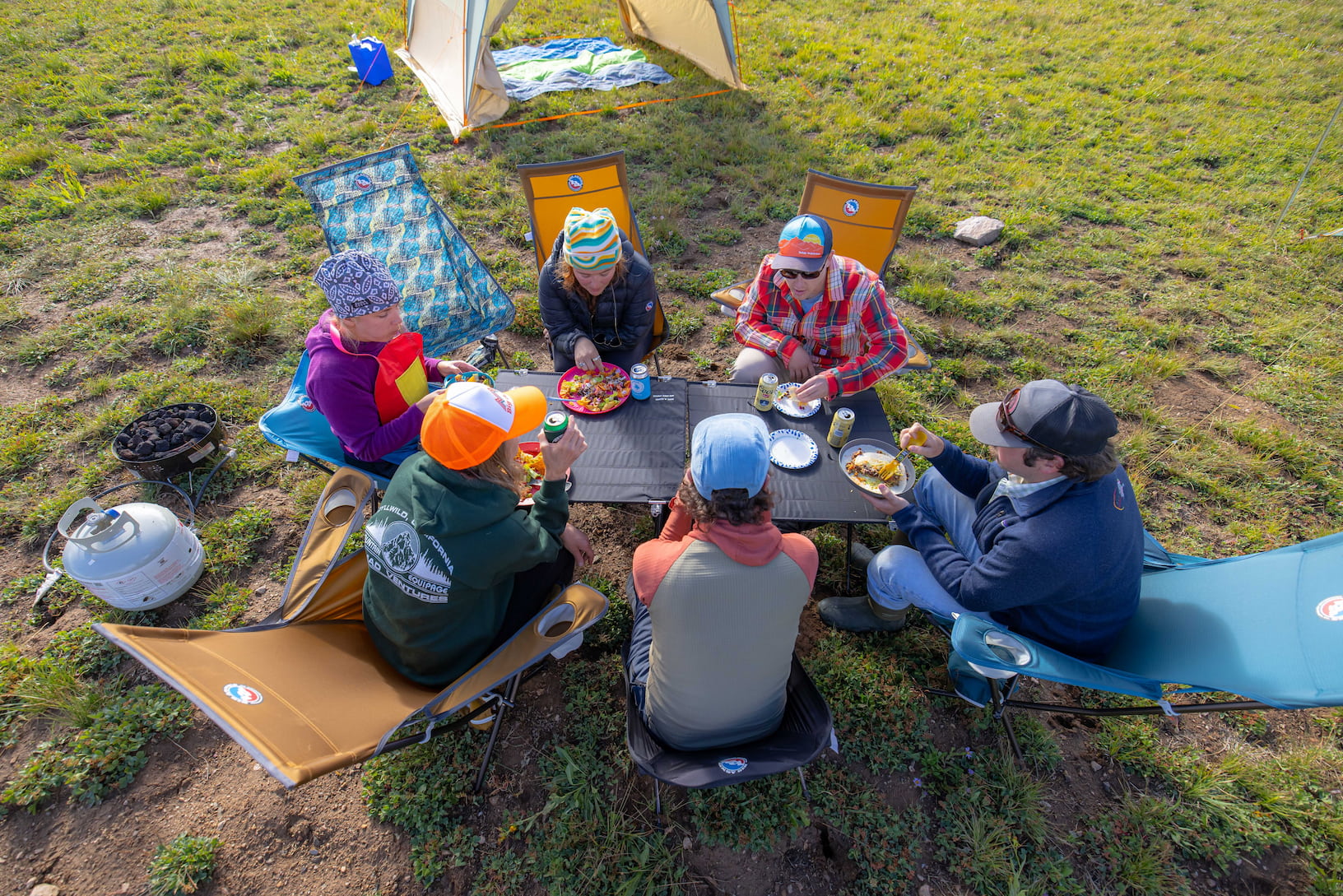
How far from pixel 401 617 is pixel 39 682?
2.57m

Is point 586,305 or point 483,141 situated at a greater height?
point 483,141

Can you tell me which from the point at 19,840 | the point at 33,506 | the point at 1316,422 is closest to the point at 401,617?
the point at 19,840

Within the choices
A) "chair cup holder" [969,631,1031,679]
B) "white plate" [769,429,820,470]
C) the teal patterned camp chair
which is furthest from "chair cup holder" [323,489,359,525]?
"chair cup holder" [969,631,1031,679]

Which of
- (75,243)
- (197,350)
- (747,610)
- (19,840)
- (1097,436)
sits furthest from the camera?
(75,243)

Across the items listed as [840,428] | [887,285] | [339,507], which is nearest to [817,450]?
[840,428]

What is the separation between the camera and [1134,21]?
10.6 metres

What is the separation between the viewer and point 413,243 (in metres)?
4.61

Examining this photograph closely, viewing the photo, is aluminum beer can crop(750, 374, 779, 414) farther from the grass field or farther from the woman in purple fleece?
the woman in purple fleece

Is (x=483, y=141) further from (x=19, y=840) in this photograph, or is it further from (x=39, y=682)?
(x=19, y=840)

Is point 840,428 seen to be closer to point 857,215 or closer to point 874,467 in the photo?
point 874,467

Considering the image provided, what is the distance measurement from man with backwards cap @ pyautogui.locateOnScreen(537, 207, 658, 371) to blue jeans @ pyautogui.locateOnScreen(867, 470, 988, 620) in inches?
85.4

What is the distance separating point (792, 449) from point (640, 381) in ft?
3.35

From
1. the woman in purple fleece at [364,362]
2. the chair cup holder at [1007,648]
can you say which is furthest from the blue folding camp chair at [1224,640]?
the woman in purple fleece at [364,362]

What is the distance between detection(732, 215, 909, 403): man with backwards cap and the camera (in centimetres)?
347
